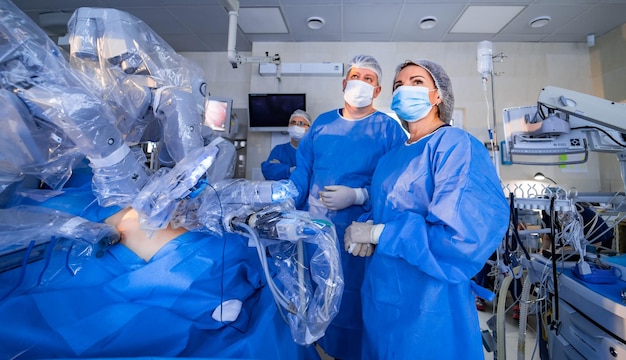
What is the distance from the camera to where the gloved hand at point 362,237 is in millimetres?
806

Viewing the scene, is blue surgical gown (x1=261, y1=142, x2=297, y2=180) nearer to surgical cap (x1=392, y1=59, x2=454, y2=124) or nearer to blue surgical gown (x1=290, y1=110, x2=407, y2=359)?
blue surgical gown (x1=290, y1=110, x2=407, y2=359)

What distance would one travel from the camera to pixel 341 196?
1.09m

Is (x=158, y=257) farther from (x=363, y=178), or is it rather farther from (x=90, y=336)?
(x=363, y=178)

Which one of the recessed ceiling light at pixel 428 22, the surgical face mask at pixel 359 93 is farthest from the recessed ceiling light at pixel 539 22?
the surgical face mask at pixel 359 93

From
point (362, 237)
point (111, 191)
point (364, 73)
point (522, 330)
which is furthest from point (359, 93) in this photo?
point (522, 330)

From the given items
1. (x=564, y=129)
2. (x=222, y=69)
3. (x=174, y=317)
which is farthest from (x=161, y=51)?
(x=222, y=69)

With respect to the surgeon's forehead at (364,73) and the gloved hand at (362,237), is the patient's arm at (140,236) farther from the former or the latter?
the surgeon's forehead at (364,73)

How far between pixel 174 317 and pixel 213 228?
0.23 m

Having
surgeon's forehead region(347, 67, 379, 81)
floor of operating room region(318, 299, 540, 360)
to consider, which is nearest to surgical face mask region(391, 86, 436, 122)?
surgeon's forehead region(347, 67, 379, 81)

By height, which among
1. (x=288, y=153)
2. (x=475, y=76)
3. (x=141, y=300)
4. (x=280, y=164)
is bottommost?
(x=141, y=300)

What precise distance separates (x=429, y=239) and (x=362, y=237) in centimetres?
19

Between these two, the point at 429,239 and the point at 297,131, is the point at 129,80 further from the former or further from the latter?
the point at 297,131

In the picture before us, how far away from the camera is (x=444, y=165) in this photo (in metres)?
0.78

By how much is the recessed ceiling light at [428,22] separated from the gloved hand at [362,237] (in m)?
2.61
